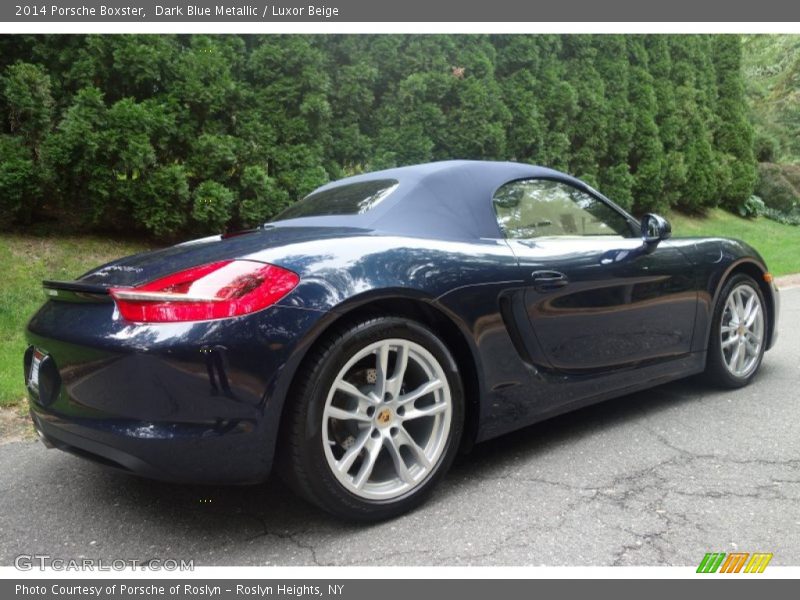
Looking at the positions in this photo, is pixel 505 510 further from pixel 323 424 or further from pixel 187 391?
pixel 187 391

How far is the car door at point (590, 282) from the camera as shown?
295cm

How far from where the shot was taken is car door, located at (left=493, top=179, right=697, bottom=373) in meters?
2.95

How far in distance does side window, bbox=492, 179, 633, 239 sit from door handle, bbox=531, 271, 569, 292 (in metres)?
0.23

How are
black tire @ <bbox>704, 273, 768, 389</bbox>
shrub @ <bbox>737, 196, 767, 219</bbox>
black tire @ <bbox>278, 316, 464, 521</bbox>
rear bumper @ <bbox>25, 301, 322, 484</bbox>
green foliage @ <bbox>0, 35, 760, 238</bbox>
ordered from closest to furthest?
rear bumper @ <bbox>25, 301, 322, 484</bbox> < black tire @ <bbox>278, 316, 464, 521</bbox> < black tire @ <bbox>704, 273, 768, 389</bbox> < green foliage @ <bbox>0, 35, 760, 238</bbox> < shrub @ <bbox>737, 196, 767, 219</bbox>

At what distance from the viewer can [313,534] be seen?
2369 millimetres

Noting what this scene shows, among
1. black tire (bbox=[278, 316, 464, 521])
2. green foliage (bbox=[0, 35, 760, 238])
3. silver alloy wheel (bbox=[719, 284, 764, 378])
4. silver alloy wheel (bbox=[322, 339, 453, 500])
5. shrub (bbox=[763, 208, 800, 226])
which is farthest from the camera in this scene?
shrub (bbox=[763, 208, 800, 226])

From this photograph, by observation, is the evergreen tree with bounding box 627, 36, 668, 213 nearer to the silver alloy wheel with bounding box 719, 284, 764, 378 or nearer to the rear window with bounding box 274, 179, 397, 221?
the silver alloy wheel with bounding box 719, 284, 764, 378

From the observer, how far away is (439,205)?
2914 millimetres

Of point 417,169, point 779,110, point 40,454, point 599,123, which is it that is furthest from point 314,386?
point 779,110

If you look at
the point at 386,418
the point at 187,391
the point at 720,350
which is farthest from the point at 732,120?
the point at 187,391

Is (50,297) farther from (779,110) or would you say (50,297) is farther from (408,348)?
(779,110)

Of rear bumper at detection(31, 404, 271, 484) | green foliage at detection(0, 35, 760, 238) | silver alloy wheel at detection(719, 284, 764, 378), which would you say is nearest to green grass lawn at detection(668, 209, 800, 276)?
green foliage at detection(0, 35, 760, 238)

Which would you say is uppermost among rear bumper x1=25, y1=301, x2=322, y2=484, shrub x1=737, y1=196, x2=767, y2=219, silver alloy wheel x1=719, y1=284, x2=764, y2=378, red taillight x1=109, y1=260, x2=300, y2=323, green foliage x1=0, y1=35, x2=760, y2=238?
green foliage x1=0, y1=35, x2=760, y2=238

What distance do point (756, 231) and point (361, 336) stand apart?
14.7m
